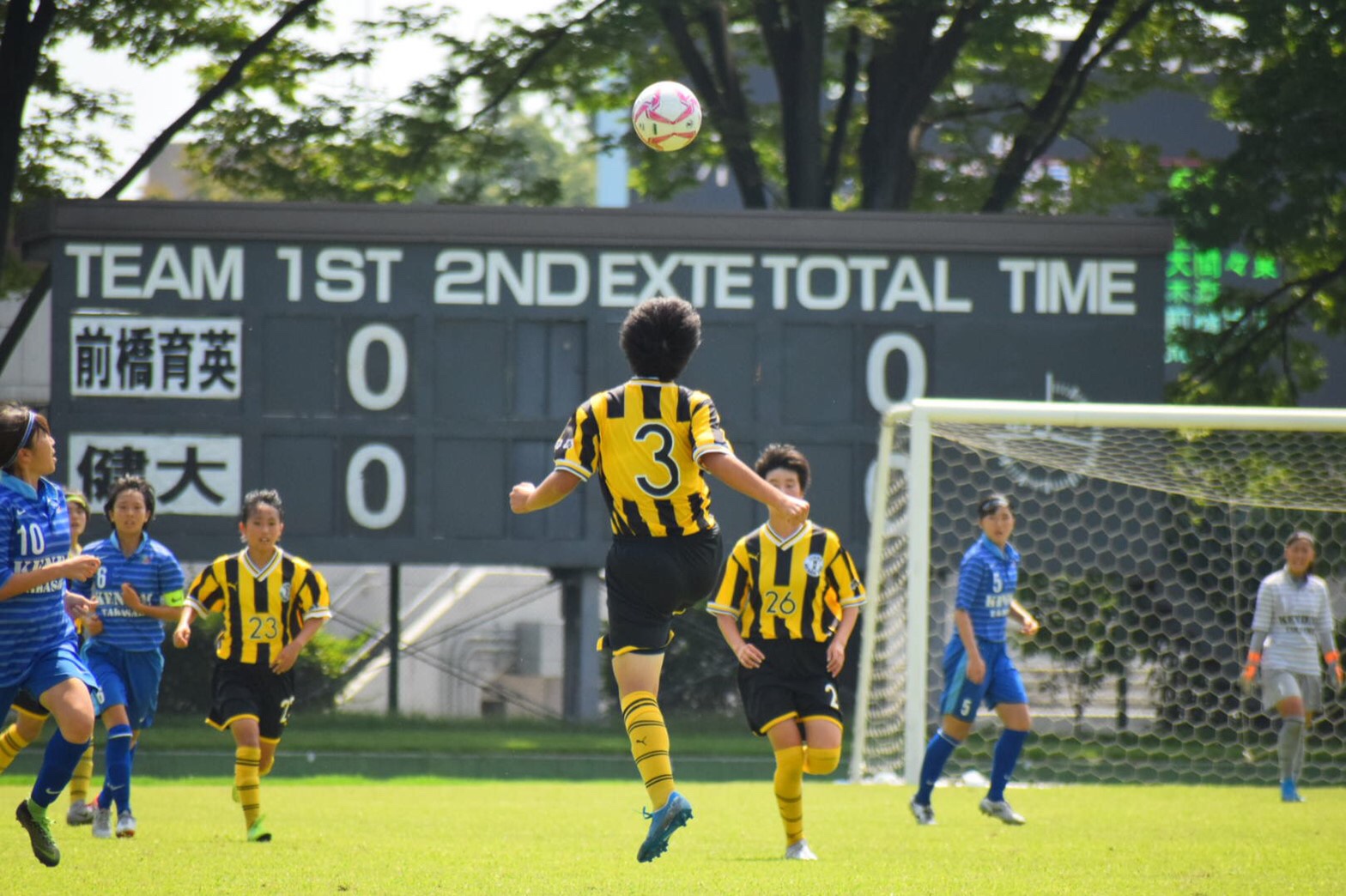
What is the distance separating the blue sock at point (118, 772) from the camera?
860 centimetres

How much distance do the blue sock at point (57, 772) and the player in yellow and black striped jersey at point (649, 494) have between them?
6.84ft

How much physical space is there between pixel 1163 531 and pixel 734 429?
4219 mm

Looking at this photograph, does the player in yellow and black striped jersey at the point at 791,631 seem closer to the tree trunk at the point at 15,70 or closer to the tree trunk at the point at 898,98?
the tree trunk at the point at 898,98

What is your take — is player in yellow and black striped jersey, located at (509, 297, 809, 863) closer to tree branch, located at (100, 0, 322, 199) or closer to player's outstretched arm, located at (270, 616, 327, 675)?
player's outstretched arm, located at (270, 616, 327, 675)

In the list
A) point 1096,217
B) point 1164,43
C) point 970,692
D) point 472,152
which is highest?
point 1164,43

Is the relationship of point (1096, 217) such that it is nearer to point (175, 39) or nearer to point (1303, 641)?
point (1303, 641)

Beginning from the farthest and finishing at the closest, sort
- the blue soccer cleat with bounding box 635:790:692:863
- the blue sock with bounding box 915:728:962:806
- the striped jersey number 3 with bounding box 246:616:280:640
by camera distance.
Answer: the blue sock with bounding box 915:728:962:806 < the striped jersey number 3 with bounding box 246:616:280:640 < the blue soccer cleat with bounding box 635:790:692:863

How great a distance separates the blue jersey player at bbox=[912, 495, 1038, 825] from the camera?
9.62 m

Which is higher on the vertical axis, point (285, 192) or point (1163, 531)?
point (285, 192)

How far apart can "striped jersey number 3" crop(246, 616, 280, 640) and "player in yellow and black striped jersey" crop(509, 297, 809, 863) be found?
3.31 metres

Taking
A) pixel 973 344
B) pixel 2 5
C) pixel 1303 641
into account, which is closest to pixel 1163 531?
pixel 973 344

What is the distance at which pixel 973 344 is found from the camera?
14.9 metres

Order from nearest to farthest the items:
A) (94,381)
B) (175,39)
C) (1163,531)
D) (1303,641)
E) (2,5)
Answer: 1. (1303,641)
2. (94,381)
3. (1163,531)
4. (2,5)
5. (175,39)

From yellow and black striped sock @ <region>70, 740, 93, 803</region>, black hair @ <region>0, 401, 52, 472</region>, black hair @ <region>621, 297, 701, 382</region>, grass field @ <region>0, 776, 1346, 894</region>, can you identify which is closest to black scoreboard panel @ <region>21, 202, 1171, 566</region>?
grass field @ <region>0, 776, 1346, 894</region>
